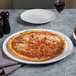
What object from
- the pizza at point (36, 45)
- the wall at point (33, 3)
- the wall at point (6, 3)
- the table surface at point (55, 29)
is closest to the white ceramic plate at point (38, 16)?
the table surface at point (55, 29)

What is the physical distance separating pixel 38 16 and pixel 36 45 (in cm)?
52

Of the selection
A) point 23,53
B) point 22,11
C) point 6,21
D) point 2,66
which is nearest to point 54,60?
point 23,53

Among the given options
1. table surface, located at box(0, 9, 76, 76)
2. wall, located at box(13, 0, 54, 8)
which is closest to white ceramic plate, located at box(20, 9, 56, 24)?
table surface, located at box(0, 9, 76, 76)

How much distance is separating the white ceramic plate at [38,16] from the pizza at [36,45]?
210 mm

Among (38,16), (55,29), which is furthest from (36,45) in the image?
(38,16)

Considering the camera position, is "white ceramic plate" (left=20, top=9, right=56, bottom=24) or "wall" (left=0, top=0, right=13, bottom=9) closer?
"white ceramic plate" (left=20, top=9, right=56, bottom=24)

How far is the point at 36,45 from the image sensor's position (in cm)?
138

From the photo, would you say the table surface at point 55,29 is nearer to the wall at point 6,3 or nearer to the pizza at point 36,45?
the pizza at point 36,45

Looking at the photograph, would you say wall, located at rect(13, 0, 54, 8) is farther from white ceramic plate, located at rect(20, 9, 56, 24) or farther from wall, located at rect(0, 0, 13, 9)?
white ceramic plate, located at rect(20, 9, 56, 24)

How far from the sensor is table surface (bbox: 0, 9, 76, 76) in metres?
1.18

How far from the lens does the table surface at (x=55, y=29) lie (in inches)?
46.6

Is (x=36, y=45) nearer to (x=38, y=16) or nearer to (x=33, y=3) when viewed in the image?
(x=38, y=16)

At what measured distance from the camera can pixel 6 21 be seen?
4.97 ft

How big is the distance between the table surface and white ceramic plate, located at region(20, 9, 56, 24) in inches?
1.4
